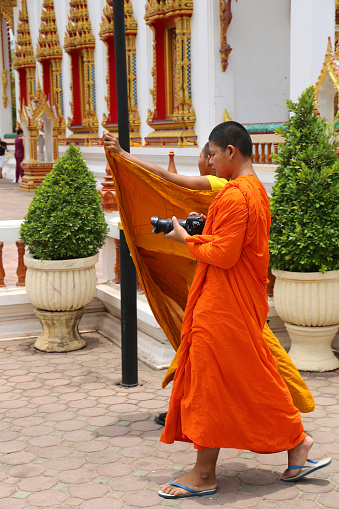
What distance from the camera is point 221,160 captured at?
134 inches

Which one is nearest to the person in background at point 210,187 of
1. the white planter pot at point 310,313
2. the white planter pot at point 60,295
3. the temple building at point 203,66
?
the white planter pot at point 310,313

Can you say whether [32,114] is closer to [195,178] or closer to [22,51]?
[22,51]

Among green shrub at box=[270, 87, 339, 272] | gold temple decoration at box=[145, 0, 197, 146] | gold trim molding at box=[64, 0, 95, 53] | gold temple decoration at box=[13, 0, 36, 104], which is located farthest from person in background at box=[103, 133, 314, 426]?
gold temple decoration at box=[13, 0, 36, 104]

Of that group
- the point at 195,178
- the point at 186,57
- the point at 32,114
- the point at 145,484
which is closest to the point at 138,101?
the point at 186,57

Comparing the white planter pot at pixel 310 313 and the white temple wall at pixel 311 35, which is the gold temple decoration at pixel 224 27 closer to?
the white temple wall at pixel 311 35

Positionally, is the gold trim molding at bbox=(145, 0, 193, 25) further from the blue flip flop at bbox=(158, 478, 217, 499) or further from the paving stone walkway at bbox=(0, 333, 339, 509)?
the blue flip flop at bbox=(158, 478, 217, 499)

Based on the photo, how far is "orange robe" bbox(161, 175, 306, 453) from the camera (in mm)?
3264

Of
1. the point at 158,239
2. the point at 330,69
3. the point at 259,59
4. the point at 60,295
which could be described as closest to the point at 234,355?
the point at 158,239

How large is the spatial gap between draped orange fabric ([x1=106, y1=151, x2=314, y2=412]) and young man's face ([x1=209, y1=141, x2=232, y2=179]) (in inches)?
25.5

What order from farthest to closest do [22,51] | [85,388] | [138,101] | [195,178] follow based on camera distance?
[22,51] < [138,101] < [85,388] < [195,178]

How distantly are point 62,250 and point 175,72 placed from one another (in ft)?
26.7

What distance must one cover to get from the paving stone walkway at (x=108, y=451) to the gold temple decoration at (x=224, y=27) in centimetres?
755

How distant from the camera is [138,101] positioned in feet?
47.8

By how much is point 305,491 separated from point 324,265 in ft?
6.62
